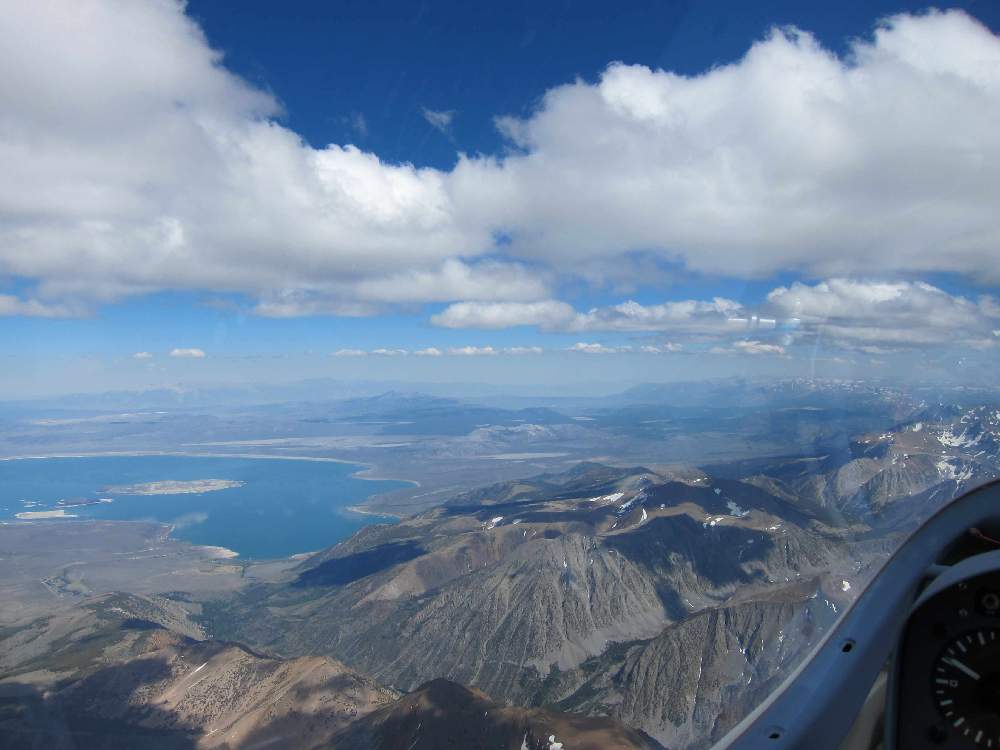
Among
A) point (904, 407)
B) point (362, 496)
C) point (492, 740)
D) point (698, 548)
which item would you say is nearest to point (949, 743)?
point (492, 740)

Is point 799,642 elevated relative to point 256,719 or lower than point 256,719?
elevated

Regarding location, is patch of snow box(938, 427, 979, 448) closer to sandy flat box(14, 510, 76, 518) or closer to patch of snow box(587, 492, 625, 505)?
patch of snow box(587, 492, 625, 505)

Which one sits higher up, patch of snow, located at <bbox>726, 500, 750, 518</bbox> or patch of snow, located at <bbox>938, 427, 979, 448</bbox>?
patch of snow, located at <bbox>938, 427, 979, 448</bbox>

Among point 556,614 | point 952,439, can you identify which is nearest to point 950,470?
point 952,439

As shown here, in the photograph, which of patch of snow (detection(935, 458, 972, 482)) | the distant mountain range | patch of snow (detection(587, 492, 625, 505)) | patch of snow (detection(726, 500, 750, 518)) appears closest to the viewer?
the distant mountain range

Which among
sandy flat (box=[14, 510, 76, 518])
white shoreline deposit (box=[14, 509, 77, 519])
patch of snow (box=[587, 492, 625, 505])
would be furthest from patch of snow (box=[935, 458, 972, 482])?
sandy flat (box=[14, 510, 76, 518])

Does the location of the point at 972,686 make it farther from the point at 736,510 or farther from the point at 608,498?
the point at 608,498

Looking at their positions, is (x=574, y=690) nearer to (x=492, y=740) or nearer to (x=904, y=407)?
(x=492, y=740)
